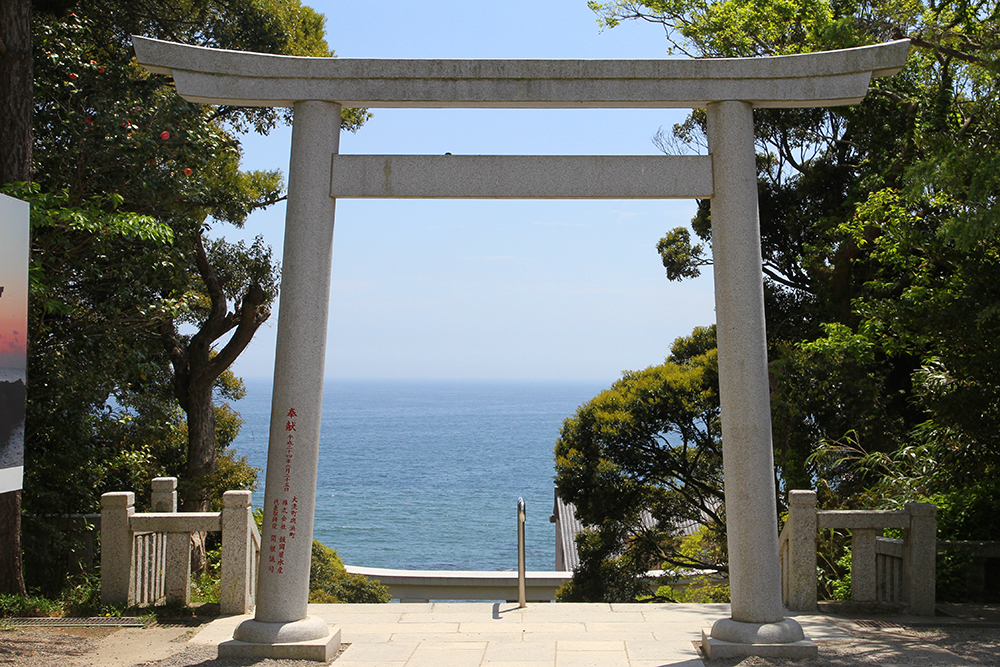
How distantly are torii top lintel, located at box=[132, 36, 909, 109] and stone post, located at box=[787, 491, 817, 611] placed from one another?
10.1ft

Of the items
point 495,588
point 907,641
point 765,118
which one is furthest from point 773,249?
point 907,641

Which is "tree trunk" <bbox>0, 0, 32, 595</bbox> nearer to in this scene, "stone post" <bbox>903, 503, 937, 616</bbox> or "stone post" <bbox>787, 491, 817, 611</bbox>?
"stone post" <bbox>787, 491, 817, 611</bbox>

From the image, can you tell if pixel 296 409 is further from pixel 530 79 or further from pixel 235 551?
pixel 530 79

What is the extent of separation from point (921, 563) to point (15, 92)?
338 inches

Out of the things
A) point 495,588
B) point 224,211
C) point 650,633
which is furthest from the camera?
point 495,588

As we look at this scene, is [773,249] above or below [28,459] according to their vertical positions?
above

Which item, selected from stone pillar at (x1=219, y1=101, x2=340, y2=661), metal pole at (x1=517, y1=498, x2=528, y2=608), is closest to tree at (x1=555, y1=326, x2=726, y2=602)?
metal pole at (x1=517, y1=498, x2=528, y2=608)

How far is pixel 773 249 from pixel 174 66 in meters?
12.4

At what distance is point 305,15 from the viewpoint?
1320 cm

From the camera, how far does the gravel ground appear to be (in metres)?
5.36

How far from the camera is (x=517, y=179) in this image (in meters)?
5.74

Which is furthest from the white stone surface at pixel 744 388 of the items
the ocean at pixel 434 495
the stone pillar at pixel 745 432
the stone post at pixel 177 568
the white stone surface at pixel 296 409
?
the ocean at pixel 434 495

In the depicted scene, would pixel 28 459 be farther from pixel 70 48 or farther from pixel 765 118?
pixel 765 118

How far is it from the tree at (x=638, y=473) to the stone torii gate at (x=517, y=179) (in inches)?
323
